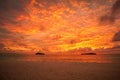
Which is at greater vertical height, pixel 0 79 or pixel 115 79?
pixel 0 79

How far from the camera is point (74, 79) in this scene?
40281 mm

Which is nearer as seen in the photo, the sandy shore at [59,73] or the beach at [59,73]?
the sandy shore at [59,73]

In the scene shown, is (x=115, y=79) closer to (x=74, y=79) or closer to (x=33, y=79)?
(x=74, y=79)

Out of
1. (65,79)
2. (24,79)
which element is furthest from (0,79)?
(65,79)

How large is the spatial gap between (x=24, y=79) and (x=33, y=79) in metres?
2.97

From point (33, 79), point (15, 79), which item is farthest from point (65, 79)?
point (15, 79)

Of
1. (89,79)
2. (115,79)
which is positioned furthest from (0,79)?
(115,79)

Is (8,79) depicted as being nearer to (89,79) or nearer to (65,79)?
(65,79)

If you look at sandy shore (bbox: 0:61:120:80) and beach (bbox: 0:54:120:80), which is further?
beach (bbox: 0:54:120:80)

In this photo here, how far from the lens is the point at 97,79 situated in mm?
40875

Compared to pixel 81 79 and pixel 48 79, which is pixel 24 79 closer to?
pixel 48 79

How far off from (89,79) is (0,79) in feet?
93.1

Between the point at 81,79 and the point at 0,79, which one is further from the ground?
the point at 0,79

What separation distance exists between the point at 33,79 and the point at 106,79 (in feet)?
78.7
